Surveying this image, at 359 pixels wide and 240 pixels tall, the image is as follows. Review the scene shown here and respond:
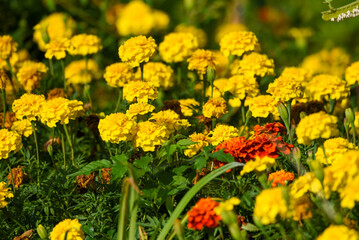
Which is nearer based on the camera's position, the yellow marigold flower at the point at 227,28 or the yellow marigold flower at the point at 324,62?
the yellow marigold flower at the point at 324,62

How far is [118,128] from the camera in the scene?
6.30ft

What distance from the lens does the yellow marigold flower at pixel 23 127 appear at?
7.29 ft

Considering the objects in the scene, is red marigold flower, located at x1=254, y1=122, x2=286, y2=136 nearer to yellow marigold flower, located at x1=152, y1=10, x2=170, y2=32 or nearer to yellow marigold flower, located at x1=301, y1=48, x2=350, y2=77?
yellow marigold flower, located at x1=301, y1=48, x2=350, y2=77

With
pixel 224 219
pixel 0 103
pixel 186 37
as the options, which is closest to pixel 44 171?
pixel 0 103

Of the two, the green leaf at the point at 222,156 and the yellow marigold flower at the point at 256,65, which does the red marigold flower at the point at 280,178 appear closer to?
the green leaf at the point at 222,156

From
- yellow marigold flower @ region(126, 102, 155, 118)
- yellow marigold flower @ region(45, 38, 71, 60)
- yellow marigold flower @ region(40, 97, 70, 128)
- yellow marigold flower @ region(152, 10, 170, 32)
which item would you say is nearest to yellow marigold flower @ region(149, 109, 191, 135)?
yellow marigold flower @ region(126, 102, 155, 118)

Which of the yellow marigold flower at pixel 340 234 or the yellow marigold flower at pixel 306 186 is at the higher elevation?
the yellow marigold flower at pixel 306 186

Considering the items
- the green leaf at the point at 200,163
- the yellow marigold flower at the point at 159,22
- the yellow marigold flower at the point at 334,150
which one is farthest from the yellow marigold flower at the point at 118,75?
the yellow marigold flower at the point at 159,22

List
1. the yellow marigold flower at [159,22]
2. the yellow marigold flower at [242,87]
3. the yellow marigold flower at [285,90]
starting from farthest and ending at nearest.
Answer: the yellow marigold flower at [159,22] < the yellow marigold flower at [242,87] < the yellow marigold flower at [285,90]

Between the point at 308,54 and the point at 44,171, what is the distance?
3176 mm

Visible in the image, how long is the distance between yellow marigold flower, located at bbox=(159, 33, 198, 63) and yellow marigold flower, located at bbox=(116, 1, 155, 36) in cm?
130

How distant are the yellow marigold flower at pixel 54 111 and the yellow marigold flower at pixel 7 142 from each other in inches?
4.8

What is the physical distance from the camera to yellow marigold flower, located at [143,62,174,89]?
8.85 feet

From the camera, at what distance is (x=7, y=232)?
6.53 ft
